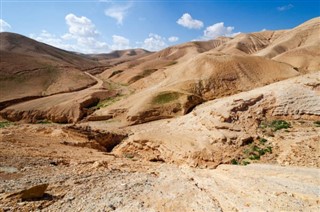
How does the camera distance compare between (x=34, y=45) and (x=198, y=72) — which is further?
(x=34, y=45)

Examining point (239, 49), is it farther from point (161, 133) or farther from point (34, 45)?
point (161, 133)

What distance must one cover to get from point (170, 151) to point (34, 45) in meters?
76.9

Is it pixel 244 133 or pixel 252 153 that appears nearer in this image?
pixel 252 153

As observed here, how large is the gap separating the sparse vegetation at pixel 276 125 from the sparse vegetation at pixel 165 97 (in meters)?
9.98

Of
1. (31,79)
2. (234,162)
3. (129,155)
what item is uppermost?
(31,79)

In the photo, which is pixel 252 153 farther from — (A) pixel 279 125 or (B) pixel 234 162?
(A) pixel 279 125

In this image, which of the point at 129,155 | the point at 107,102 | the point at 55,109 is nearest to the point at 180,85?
the point at 107,102

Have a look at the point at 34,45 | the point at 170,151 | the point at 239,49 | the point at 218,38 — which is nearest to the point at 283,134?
the point at 170,151

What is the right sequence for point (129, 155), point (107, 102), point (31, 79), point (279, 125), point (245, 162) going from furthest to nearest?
point (31, 79), point (107, 102), point (129, 155), point (279, 125), point (245, 162)

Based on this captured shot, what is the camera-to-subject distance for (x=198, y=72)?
28.3 metres

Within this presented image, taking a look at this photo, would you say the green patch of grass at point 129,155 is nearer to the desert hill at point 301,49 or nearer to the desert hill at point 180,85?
the desert hill at point 180,85

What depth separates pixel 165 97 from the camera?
23891 mm

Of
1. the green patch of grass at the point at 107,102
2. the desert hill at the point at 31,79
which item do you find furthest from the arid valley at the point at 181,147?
the desert hill at the point at 31,79

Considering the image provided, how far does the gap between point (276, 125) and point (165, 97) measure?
11.1 metres
